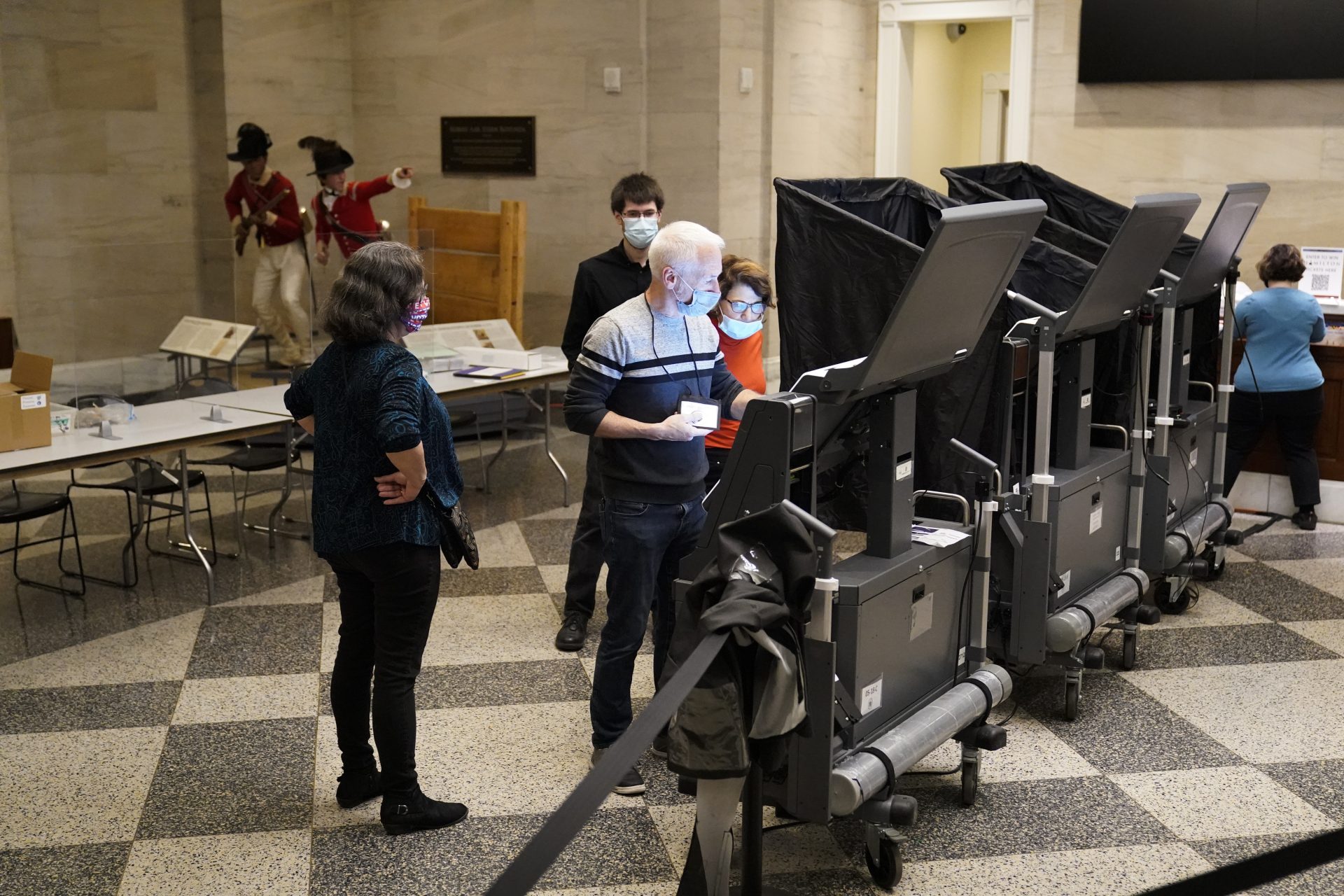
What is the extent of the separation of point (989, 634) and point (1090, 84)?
6371 millimetres

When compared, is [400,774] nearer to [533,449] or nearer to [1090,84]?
[533,449]

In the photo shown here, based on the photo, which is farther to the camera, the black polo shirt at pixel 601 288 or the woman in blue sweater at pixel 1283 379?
the woman in blue sweater at pixel 1283 379

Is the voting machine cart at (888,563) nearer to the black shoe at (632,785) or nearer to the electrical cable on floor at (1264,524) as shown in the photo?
the black shoe at (632,785)

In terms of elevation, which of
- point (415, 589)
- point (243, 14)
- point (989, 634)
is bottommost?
point (989, 634)

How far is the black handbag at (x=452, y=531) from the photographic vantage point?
354 centimetres

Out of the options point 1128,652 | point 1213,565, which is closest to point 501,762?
point 1128,652

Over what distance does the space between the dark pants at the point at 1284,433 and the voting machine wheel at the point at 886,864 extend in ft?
13.4

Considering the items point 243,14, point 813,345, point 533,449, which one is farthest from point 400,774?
point 243,14

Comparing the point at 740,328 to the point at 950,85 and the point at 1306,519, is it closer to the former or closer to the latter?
the point at 1306,519

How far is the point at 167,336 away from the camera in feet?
23.0

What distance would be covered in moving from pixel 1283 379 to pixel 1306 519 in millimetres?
753

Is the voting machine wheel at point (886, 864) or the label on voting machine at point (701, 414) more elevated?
the label on voting machine at point (701, 414)

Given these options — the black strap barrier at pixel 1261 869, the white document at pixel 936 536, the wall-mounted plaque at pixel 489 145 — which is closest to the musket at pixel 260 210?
the wall-mounted plaque at pixel 489 145

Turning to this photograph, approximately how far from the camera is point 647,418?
3.78 metres
